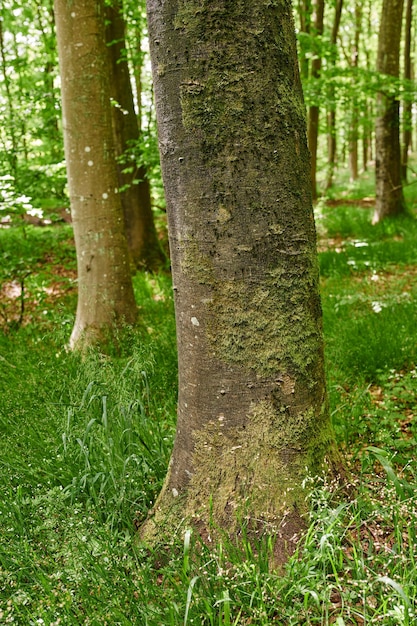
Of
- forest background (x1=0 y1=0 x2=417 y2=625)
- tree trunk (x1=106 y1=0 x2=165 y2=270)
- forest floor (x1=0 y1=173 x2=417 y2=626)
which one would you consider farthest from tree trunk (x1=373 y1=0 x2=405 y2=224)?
forest floor (x1=0 y1=173 x2=417 y2=626)

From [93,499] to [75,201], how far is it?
3020mm

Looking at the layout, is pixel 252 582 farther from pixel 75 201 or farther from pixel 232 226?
pixel 75 201

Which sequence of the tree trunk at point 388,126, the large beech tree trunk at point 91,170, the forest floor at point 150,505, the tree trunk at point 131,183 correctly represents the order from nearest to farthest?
the forest floor at point 150,505 → the large beech tree trunk at point 91,170 → the tree trunk at point 131,183 → the tree trunk at point 388,126

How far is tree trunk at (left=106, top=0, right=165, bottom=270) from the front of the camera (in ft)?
25.6

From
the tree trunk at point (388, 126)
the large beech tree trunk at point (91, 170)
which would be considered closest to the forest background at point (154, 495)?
the large beech tree trunk at point (91, 170)

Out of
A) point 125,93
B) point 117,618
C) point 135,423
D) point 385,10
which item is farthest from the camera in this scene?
point 385,10

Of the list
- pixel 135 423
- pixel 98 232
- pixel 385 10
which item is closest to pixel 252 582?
pixel 135 423

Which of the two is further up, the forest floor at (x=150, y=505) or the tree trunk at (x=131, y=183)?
the tree trunk at (x=131, y=183)

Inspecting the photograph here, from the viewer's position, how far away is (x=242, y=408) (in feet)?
6.35

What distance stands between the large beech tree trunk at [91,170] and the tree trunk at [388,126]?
5619 millimetres

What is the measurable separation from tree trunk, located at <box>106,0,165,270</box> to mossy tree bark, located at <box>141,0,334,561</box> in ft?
19.8

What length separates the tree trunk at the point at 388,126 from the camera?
28.1ft

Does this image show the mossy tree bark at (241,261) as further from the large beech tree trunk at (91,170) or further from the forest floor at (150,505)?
the large beech tree trunk at (91,170)

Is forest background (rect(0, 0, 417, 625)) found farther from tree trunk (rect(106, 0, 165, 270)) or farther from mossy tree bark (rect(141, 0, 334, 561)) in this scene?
tree trunk (rect(106, 0, 165, 270))
